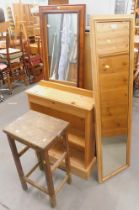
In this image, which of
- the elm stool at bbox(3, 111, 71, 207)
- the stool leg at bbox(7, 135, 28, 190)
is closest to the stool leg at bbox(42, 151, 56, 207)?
the elm stool at bbox(3, 111, 71, 207)

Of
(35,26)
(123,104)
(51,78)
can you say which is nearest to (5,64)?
(51,78)

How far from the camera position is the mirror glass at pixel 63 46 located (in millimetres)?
1660

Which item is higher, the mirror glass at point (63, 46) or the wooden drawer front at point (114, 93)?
the mirror glass at point (63, 46)

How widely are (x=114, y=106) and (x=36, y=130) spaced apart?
28.7 inches

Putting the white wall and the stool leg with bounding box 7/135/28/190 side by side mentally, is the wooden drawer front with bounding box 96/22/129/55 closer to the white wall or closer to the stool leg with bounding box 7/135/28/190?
the white wall

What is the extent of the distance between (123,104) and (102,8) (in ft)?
2.88

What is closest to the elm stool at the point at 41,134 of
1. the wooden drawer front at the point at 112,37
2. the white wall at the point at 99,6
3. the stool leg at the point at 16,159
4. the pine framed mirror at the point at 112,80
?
the stool leg at the point at 16,159

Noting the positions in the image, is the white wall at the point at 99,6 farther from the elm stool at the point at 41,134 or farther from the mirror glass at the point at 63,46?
the elm stool at the point at 41,134

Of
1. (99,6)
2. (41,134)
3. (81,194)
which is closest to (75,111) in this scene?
(41,134)

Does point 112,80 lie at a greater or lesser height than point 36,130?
greater

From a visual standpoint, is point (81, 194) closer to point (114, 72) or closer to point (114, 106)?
point (114, 106)

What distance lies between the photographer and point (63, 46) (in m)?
1.78

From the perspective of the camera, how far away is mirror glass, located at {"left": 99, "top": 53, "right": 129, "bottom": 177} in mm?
1518

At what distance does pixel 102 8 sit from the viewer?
164cm
